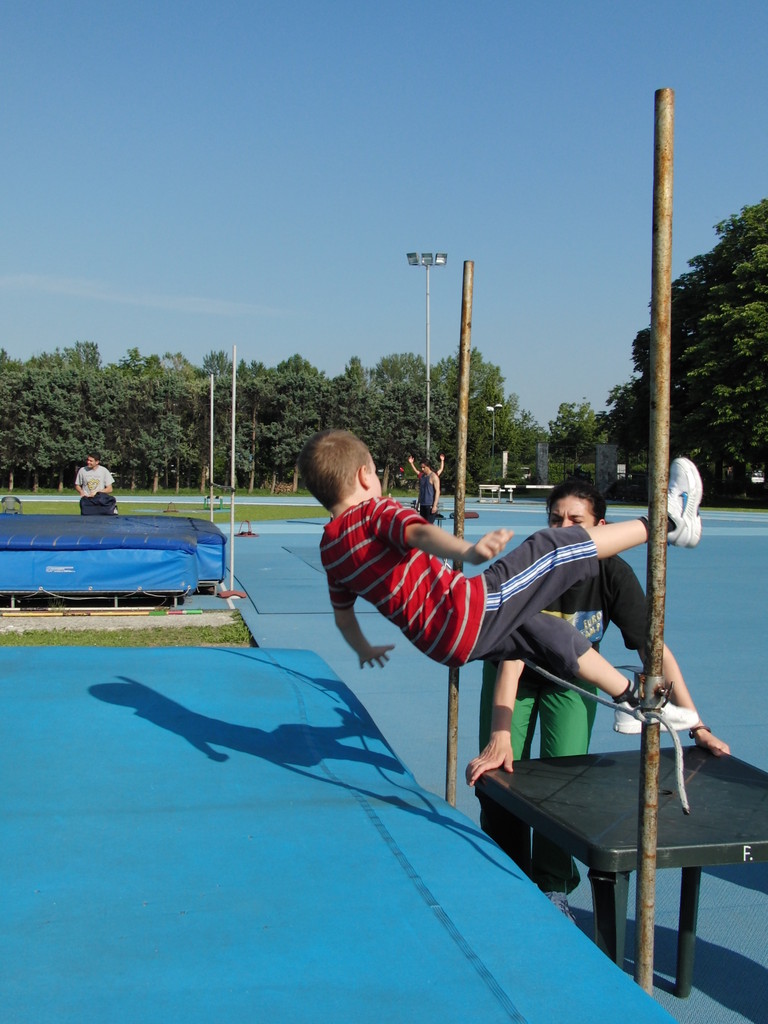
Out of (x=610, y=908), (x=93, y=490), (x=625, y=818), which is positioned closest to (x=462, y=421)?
(x=625, y=818)

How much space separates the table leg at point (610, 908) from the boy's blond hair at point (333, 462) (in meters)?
1.21

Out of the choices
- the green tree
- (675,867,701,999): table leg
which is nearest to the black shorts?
(675,867,701,999): table leg

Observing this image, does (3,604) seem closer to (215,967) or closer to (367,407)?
(215,967)

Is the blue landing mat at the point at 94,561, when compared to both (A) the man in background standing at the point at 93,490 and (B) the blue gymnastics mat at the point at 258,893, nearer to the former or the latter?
(A) the man in background standing at the point at 93,490

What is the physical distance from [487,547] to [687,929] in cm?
124

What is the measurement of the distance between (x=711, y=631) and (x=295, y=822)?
20.3 ft

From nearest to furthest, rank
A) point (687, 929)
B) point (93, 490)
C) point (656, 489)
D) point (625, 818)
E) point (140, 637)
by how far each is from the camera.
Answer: point (656, 489)
point (625, 818)
point (687, 929)
point (140, 637)
point (93, 490)

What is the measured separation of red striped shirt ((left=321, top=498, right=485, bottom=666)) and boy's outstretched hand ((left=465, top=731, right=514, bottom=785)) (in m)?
0.33

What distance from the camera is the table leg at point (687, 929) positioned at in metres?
2.33

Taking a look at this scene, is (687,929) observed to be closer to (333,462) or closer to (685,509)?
(685,509)

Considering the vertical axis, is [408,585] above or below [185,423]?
below

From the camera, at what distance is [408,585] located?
94.5 inches

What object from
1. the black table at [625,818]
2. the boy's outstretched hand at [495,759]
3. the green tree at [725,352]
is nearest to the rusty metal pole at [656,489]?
the black table at [625,818]

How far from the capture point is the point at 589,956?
1.76 metres
